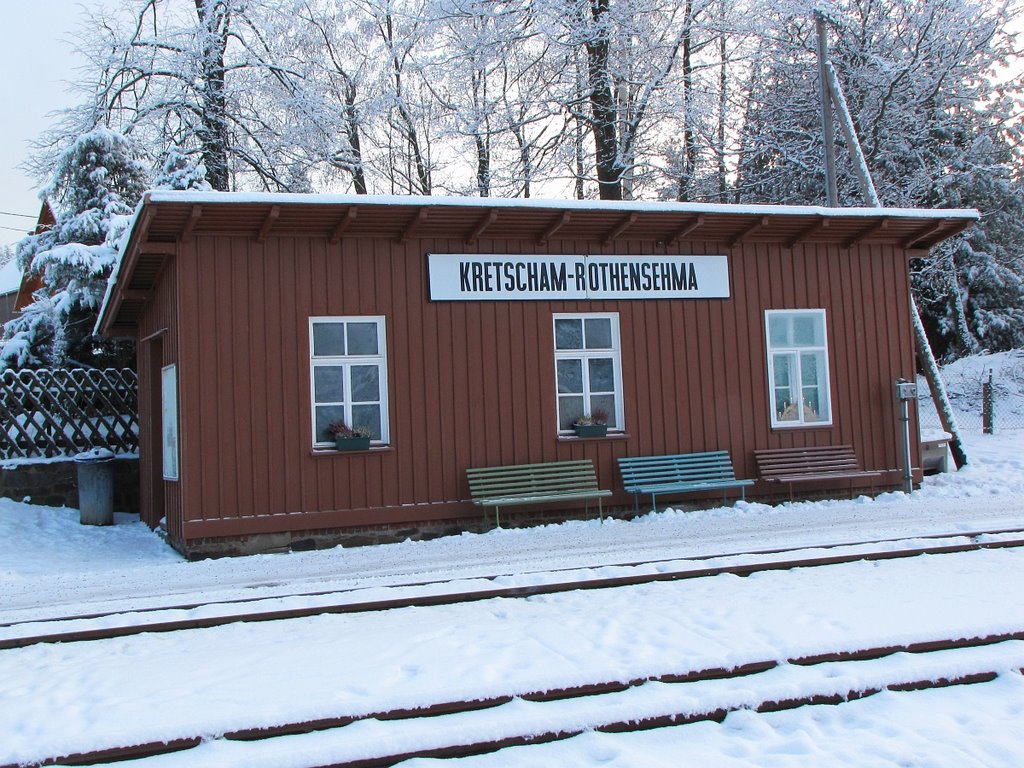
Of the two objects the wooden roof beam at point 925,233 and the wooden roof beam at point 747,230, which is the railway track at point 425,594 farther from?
the wooden roof beam at point 925,233

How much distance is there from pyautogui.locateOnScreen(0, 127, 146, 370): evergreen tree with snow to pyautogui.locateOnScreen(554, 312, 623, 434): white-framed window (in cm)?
816

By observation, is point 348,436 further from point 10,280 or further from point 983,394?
point 10,280

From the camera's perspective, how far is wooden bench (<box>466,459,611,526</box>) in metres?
10.6

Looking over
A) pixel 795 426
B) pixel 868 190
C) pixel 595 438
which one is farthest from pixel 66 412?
pixel 868 190

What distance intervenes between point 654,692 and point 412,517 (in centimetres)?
604

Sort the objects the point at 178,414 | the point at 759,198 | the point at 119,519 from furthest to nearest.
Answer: the point at 759,198 → the point at 119,519 → the point at 178,414

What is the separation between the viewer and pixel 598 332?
11.6m

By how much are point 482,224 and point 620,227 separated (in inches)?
65.8

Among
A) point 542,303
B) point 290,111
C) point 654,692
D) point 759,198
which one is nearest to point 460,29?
point 290,111

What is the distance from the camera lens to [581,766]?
396 centimetres

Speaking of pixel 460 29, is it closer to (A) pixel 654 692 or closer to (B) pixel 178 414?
(B) pixel 178 414

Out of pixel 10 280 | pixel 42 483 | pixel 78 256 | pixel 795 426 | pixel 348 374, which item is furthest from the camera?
pixel 10 280

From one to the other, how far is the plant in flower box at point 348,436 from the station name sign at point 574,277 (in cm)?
172

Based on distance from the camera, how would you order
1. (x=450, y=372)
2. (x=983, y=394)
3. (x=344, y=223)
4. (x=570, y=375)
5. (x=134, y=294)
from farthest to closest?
(x=983, y=394), (x=134, y=294), (x=570, y=375), (x=450, y=372), (x=344, y=223)
